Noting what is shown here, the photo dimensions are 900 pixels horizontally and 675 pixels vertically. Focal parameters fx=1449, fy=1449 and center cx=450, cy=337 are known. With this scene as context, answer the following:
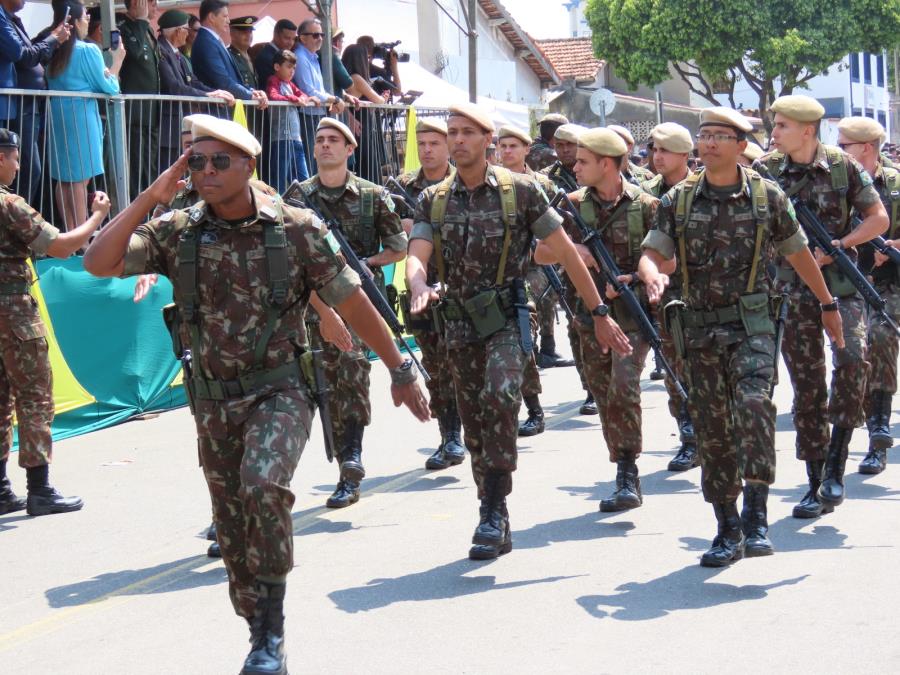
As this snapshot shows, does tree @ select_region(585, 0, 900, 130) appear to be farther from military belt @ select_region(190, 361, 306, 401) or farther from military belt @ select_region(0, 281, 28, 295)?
military belt @ select_region(190, 361, 306, 401)

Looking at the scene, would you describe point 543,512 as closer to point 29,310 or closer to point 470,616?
point 470,616

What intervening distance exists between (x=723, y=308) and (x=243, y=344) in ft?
7.93

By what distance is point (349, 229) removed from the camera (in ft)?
27.8

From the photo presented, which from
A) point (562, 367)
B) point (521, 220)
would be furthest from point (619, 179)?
point (562, 367)

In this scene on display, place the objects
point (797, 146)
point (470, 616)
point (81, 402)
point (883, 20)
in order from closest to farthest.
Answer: point (470, 616)
point (797, 146)
point (81, 402)
point (883, 20)

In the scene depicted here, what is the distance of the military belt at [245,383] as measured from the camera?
16.7ft

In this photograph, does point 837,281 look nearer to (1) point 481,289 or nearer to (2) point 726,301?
(2) point 726,301

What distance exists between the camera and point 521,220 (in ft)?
22.6

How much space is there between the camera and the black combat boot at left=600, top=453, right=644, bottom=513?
779 centimetres

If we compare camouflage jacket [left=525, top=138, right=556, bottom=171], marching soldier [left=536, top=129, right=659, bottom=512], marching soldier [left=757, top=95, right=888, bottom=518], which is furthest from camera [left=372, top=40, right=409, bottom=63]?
marching soldier [left=757, top=95, right=888, bottom=518]

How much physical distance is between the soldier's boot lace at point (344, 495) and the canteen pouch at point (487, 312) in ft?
5.74

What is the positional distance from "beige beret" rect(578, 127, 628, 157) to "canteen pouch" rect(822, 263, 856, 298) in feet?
4.31

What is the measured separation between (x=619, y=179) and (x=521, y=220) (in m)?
1.56

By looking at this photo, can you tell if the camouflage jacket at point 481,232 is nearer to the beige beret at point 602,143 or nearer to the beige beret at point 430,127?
the beige beret at point 602,143
